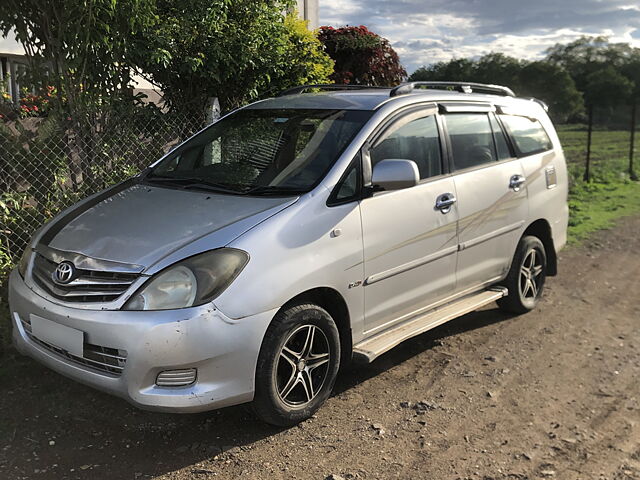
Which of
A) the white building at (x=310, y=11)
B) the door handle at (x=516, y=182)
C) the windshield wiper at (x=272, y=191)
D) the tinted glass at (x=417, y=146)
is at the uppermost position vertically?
the white building at (x=310, y=11)

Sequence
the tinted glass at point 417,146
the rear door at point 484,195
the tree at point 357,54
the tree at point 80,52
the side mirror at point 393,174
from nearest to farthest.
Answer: the side mirror at point 393,174
the tinted glass at point 417,146
the rear door at point 484,195
the tree at point 80,52
the tree at point 357,54

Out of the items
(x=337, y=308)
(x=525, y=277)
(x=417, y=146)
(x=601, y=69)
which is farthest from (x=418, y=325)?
(x=601, y=69)

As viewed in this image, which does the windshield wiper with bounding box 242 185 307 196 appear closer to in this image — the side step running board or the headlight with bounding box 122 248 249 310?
the headlight with bounding box 122 248 249 310

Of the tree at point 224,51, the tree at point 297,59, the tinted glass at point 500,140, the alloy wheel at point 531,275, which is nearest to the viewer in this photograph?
the tinted glass at point 500,140

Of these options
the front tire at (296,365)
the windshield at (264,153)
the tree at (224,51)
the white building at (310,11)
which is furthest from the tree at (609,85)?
the front tire at (296,365)

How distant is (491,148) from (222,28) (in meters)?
2.82

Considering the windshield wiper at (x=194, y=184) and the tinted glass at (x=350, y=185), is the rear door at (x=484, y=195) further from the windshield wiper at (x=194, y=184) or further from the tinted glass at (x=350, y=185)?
the windshield wiper at (x=194, y=184)

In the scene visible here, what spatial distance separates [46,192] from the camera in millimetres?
5277

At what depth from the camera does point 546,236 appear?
18.8 ft

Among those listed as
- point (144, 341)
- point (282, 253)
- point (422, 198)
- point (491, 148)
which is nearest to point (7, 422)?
point (144, 341)

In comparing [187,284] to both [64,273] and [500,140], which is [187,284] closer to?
[64,273]

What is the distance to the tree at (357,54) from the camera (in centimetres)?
905

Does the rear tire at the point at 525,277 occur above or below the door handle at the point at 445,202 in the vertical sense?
below

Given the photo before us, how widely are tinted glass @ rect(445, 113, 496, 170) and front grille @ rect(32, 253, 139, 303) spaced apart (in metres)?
2.51
